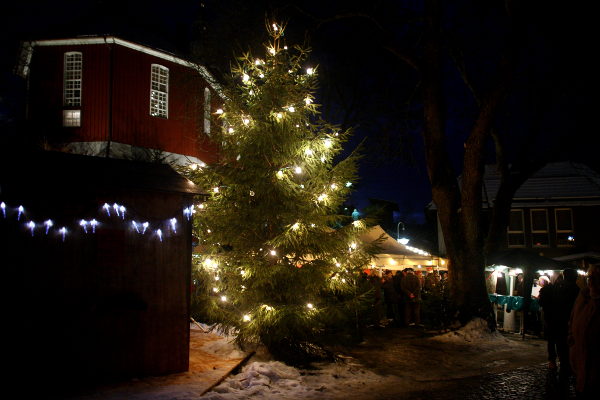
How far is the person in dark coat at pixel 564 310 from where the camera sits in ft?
27.0

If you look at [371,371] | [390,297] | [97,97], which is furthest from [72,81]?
[371,371]

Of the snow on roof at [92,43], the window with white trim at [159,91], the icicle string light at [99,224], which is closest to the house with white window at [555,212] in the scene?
the window with white trim at [159,91]

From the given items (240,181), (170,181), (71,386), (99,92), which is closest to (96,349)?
(71,386)

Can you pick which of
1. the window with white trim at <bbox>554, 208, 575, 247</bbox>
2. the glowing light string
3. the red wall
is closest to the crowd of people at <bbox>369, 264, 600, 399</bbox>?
the glowing light string

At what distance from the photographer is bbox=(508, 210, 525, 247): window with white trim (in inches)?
1331

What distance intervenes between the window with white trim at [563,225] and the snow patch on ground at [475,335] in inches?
924

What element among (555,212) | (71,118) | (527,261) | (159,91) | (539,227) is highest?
(159,91)

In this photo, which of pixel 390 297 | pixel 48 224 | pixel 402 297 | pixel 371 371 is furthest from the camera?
pixel 390 297

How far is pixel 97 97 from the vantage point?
20.3 meters

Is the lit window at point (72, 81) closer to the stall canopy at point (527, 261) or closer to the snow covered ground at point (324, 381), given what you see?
the snow covered ground at point (324, 381)

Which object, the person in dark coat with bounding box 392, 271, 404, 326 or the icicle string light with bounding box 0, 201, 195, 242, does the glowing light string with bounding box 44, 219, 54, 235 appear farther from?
the person in dark coat with bounding box 392, 271, 404, 326

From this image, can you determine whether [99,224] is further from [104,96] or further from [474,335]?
[104,96]

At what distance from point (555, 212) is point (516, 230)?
286 centimetres

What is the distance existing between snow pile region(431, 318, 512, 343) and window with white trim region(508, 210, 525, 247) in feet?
75.6
